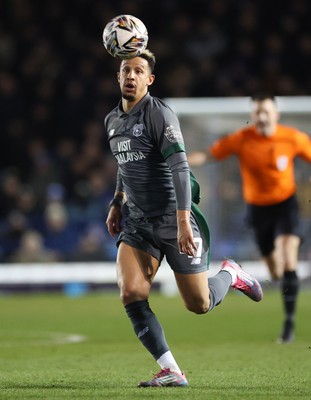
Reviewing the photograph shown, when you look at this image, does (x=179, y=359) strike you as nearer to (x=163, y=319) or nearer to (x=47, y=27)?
(x=163, y=319)

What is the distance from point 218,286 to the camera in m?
6.68

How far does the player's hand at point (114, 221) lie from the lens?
6.72 meters

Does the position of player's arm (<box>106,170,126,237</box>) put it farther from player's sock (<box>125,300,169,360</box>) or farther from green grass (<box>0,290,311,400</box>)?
green grass (<box>0,290,311,400</box>)

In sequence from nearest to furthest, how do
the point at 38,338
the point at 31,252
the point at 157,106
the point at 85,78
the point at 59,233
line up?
the point at 157,106 → the point at 38,338 → the point at 31,252 → the point at 59,233 → the point at 85,78

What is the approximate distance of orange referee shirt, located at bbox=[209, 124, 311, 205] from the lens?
32.7 feet

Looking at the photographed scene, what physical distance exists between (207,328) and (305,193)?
14.4ft

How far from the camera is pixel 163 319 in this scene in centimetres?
1188

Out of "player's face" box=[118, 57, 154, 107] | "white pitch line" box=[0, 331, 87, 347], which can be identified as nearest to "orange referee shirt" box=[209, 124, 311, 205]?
"white pitch line" box=[0, 331, 87, 347]

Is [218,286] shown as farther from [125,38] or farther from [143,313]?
[125,38]

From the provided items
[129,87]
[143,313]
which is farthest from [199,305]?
[129,87]

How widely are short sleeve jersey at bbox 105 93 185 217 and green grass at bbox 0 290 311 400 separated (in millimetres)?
1119

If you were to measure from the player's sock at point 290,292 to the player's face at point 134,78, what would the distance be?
11.8 feet

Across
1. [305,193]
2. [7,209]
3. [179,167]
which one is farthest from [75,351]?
[7,209]

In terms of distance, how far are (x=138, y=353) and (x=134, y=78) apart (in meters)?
3.04
